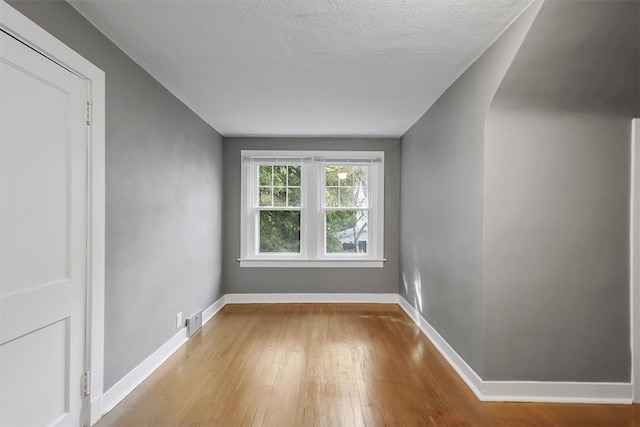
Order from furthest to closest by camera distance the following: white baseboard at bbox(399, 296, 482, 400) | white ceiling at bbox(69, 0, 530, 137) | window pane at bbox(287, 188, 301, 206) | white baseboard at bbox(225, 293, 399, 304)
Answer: window pane at bbox(287, 188, 301, 206) → white baseboard at bbox(225, 293, 399, 304) → white baseboard at bbox(399, 296, 482, 400) → white ceiling at bbox(69, 0, 530, 137)

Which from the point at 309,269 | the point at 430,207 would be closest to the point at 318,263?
the point at 309,269

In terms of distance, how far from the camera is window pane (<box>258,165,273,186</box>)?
15.9 ft

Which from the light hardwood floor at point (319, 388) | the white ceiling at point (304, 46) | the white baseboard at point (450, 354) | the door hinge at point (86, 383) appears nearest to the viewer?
the white ceiling at point (304, 46)

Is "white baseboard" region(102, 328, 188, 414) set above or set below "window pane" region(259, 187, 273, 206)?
below

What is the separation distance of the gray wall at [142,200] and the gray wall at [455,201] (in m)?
2.46

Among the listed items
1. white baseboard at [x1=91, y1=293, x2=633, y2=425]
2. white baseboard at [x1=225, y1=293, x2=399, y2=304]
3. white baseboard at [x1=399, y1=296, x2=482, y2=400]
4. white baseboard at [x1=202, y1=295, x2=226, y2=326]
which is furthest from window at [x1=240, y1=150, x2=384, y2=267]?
white baseboard at [x1=91, y1=293, x2=633, y2=425]

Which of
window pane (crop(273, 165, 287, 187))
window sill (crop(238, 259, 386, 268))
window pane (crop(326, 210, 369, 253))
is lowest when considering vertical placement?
window sill (crop(238, 259, 386, 268))

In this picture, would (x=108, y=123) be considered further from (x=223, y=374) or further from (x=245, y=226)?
(x=245, y=226)

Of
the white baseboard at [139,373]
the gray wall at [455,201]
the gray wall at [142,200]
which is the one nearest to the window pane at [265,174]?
the gray wall at [142,200]

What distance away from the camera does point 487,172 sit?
2252 mm

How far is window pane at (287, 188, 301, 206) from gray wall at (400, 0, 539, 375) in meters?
1.65

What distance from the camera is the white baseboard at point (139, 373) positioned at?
2.14 metres

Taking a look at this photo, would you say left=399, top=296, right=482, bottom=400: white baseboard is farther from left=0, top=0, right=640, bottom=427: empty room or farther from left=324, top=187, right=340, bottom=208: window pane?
left=324, top=187, right=340, bottom=208: window pane

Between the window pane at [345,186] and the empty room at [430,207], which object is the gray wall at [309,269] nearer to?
the window pane at [345,186]
